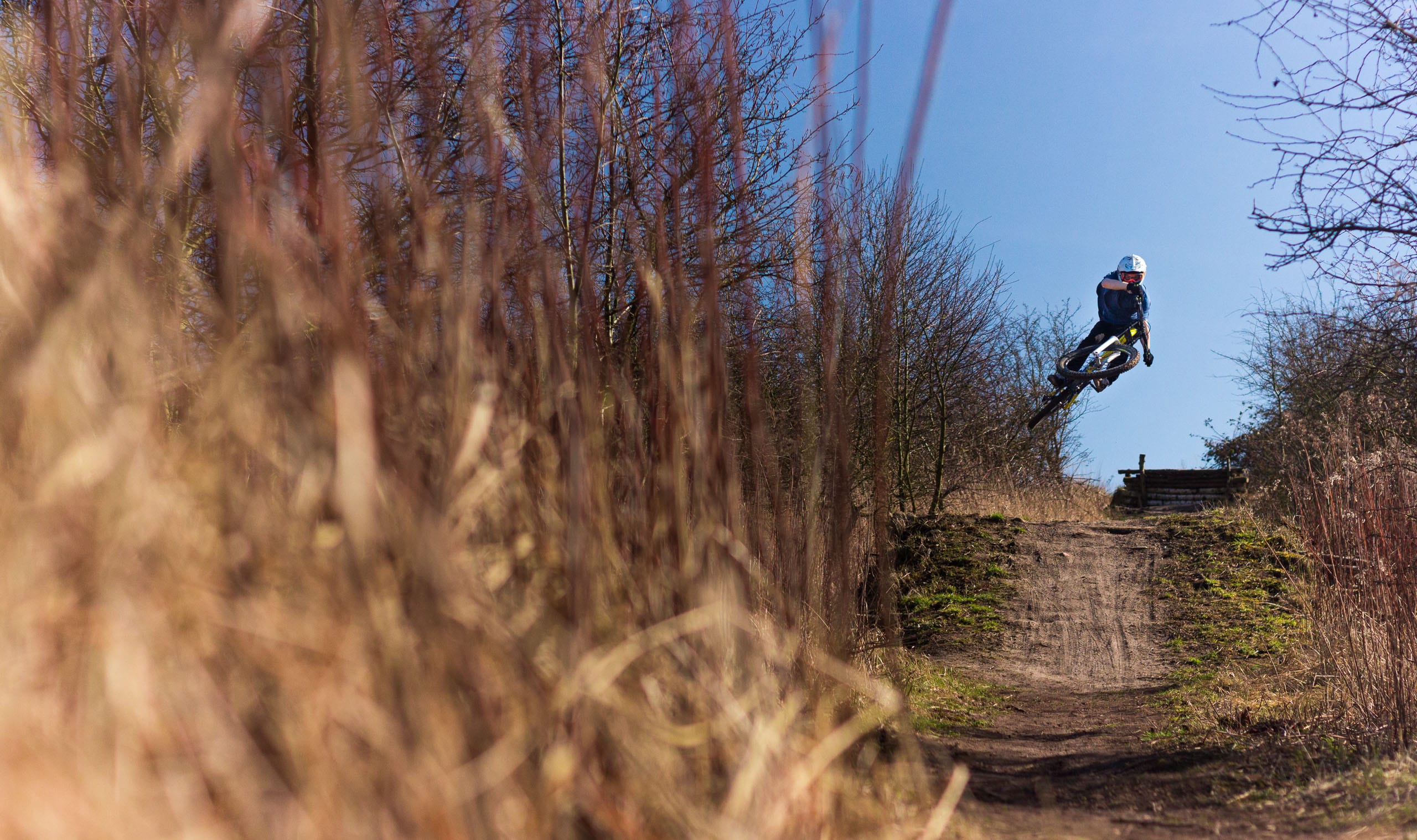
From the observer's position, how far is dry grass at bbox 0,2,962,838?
874 mm

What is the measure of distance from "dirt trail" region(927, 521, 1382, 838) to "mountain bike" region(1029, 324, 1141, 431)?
3197 mm

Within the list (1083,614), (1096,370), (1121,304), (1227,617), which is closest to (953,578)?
(1083,614)

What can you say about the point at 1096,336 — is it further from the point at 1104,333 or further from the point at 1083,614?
the point at 1083,614

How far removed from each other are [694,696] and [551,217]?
1.91m

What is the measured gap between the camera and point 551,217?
278 centimetres

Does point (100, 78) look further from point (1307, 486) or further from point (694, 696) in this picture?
point (1307, 486)

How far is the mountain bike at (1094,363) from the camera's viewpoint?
40.6 ft

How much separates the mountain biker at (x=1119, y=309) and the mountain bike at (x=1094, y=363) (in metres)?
0.04

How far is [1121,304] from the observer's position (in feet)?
41.7

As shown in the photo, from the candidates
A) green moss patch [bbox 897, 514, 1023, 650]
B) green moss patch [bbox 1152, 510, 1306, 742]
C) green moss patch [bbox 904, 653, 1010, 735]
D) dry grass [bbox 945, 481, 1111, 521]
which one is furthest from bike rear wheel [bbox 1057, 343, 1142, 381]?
green moss patch [bbox 904, 653, 1010, 735]

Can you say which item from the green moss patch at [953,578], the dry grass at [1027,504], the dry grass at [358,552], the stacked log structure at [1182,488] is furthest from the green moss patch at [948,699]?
the stacked log structure at [1182,488]

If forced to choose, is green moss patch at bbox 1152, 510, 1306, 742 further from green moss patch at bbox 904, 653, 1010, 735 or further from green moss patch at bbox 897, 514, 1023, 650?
green moss patch at bbox 897, 514, 1023, 650

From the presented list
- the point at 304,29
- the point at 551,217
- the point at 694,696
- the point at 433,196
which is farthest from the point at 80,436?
the point at 304,29

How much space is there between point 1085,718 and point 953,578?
329 cm
